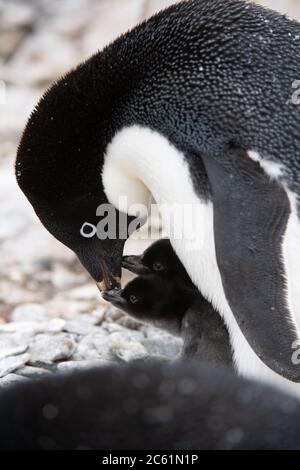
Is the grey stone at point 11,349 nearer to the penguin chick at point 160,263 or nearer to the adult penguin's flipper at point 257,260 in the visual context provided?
the penguin chick at point 160,263

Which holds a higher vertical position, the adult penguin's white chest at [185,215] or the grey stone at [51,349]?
the adult penguin's white chest at [185,215]

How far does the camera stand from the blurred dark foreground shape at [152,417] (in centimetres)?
149

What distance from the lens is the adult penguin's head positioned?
2543 mm

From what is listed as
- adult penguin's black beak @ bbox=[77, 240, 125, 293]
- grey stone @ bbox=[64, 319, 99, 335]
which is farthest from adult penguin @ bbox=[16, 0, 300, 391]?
grey stone @ bbox=[64, 319, 99, 335]

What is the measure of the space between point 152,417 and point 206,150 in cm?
98

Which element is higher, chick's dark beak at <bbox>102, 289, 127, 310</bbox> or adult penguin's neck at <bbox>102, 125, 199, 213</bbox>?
adult penguin's neck at <bbox>102, 125, 199, 213</bbox>

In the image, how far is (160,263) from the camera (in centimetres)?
294

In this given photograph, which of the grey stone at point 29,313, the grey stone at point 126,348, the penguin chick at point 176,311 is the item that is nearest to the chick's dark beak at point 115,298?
the penguin chick at point 176,311

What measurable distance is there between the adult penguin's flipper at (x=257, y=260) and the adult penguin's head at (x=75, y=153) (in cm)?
43

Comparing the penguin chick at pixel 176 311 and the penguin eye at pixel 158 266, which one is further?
the penguin eye at pixel 158 266

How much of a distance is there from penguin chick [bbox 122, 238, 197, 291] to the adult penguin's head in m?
0.14

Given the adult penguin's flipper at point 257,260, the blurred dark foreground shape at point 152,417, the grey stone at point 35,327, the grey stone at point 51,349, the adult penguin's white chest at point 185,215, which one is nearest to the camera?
the blurred dark foreground shape at point 152,417

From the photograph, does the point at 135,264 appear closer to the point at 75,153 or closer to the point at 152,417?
the point at 75,153

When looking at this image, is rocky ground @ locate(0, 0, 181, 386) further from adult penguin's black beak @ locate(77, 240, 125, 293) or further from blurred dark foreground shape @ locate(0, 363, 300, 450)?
blurred dark foreground shape @ locate(0, 363, 300, 450)
